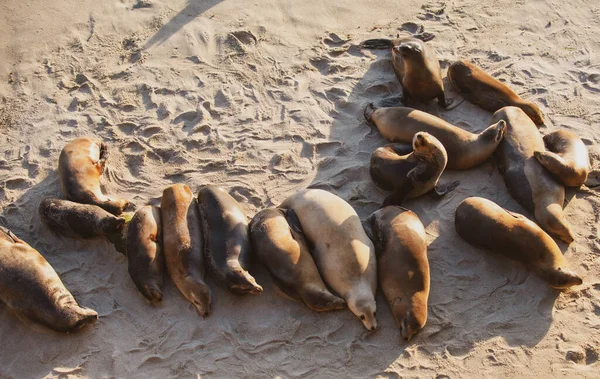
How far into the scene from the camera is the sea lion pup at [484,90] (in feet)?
22.6

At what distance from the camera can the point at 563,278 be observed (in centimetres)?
536

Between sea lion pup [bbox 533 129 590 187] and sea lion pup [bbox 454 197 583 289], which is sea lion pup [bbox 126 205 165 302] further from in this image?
sea lion pup [bbox 533 129 590 187]

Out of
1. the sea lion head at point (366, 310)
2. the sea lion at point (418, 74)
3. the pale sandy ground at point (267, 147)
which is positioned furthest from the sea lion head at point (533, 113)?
the sea lion head at point (366, 310)

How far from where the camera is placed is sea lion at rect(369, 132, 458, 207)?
596 centimetres

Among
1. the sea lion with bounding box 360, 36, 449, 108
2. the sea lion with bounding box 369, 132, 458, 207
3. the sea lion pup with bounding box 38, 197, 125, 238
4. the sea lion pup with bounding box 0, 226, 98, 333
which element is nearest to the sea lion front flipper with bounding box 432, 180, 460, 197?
the sea lion with bounding box 369, 132, 458, 207

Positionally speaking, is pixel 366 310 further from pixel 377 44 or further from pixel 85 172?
pixel 377 44

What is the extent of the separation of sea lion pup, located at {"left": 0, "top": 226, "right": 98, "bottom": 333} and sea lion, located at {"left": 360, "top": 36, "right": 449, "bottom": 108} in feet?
11.7

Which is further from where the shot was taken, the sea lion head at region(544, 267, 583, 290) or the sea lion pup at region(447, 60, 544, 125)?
the sea lion pup at region(447, 60, 544, 125)

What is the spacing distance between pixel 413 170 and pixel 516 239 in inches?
39.7

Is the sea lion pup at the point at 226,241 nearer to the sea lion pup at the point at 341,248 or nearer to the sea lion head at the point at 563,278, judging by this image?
the sea lion pup at the point at 341,248

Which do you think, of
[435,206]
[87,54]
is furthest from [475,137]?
[87,54]

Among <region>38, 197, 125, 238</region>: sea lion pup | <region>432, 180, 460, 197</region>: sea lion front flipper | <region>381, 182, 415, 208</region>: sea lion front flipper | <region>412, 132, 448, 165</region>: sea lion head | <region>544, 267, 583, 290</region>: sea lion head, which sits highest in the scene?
<region>412, 132, 448, 165</region>: sea lion head

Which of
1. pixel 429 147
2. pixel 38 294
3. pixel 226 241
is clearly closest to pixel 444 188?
pixel 429 147

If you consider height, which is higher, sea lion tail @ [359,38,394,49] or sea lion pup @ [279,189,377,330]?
sea lion tail @ [359,38,394,49]
